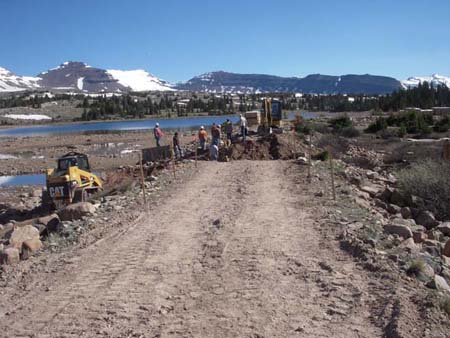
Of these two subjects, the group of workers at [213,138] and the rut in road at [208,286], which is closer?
the rut in road at [208,286]

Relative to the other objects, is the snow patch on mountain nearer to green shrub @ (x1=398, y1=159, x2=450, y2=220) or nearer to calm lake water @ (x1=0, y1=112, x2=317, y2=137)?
calm lake water @ (x1=0, y1=112, x2=317, y2=137)

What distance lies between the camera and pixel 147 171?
25094 mm

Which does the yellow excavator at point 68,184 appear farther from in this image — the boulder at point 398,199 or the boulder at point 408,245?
the boulder at point 408,245

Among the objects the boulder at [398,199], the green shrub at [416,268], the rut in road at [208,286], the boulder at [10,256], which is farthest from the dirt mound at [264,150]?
the green shrub at [416,268]

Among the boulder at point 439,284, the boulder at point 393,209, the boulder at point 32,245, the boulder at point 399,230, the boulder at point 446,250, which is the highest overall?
the boulder at point 439,284

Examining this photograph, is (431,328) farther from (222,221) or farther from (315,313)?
(222,221)

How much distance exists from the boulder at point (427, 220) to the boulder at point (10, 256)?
9.92 meters

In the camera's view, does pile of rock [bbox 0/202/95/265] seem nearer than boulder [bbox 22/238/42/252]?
Yes

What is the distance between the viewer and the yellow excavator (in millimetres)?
21281

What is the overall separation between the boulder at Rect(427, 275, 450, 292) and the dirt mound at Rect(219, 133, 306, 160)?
17.5 m

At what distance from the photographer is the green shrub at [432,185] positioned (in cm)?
1706

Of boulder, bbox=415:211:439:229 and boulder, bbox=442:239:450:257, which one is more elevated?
boulder, bbox=442:239:450:257

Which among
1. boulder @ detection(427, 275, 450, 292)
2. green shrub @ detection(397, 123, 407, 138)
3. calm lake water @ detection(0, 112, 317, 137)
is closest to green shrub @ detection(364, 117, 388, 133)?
green shrub @ detection(397, 123, 407, 138)

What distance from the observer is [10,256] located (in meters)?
10.7
